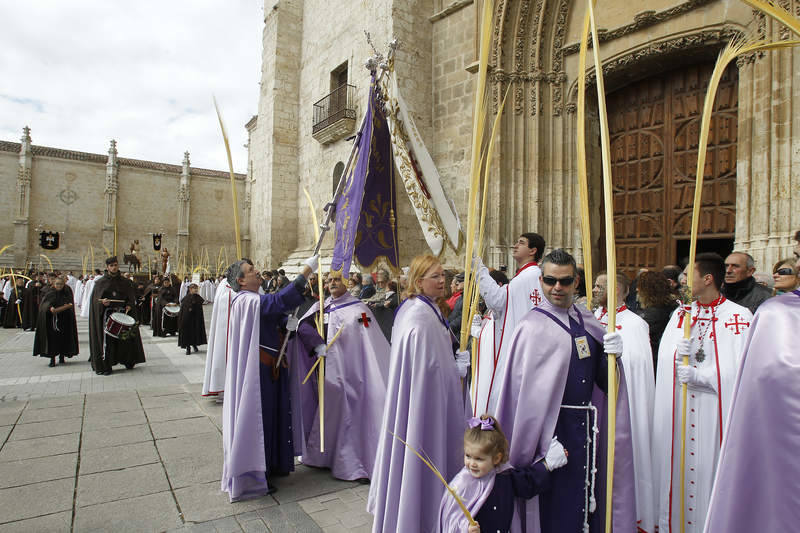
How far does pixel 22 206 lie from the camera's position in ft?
111

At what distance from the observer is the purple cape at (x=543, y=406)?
2098mm

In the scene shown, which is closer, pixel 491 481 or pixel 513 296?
pixel 491 481

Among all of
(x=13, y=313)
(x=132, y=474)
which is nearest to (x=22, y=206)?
(x=13, y=313)

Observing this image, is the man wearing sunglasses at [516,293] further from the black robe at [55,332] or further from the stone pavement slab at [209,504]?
the black robe at [55,332]

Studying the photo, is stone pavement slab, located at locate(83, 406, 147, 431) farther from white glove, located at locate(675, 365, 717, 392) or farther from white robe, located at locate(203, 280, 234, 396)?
white glove, located at locate(675, 365, 717, 392)

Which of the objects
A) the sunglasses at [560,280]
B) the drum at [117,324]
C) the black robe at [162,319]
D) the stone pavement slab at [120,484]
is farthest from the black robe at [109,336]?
the sunglasses at [560,280]

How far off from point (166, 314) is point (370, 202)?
389 inches

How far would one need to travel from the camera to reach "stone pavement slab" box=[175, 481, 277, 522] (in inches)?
127

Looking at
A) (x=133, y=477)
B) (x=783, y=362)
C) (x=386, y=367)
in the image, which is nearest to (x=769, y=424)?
(x=783, y=362)

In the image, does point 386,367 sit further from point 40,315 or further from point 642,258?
point 40,315

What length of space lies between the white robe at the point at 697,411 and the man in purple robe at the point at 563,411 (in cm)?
81

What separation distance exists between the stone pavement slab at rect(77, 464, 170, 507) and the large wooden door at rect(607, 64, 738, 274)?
812 centimetres

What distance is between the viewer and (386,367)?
4.23 metres

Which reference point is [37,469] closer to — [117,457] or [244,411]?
[117,457]
